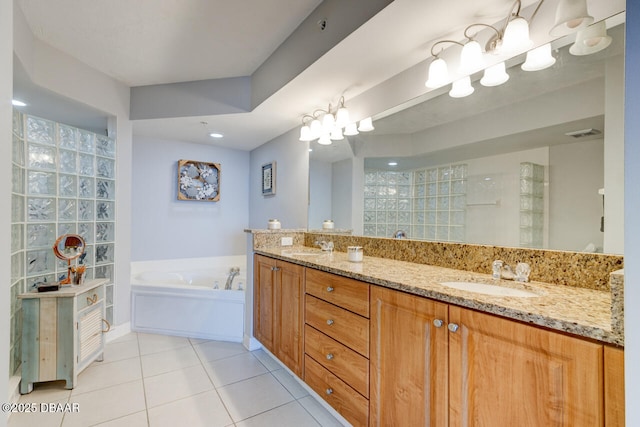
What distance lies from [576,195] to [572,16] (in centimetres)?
68

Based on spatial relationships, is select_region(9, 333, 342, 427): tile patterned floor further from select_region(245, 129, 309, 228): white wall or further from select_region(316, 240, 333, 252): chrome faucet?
select_region(245, 129, 309, 228): white wall

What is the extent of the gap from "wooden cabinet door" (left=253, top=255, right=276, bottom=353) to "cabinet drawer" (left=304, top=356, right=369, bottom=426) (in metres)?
0.52

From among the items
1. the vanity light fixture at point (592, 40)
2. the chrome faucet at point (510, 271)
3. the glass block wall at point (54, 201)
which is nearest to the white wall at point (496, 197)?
the chrome faucet at point (510, 271)

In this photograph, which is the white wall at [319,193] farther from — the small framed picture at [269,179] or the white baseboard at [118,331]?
the white baseboard at [118,331]

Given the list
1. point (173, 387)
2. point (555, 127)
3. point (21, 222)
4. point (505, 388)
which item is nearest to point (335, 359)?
point (505, 388)

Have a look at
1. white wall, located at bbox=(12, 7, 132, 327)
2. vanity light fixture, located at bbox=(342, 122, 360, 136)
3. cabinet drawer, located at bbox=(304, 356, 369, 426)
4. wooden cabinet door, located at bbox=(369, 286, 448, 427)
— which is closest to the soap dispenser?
wooden cabinet door, located at bbox=(369, 286, 448, 427)

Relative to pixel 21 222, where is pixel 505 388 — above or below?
below

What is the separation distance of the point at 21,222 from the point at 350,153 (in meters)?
2.35

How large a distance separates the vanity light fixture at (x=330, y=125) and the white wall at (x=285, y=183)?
0.27 meters

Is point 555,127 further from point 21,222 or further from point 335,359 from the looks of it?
point 21,222

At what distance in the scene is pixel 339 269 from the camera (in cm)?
148

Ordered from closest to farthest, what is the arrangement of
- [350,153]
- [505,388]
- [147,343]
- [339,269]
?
→ [505,388], [339,269], [350,153], [147,343]

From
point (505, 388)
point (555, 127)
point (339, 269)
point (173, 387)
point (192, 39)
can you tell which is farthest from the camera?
point (192, 39)

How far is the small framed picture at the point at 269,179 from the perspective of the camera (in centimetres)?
342
